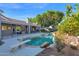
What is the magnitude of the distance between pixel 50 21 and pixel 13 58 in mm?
936

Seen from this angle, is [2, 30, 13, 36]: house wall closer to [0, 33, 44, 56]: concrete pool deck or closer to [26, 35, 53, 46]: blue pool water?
[0, 33, 44, 56]: concrete pool deck

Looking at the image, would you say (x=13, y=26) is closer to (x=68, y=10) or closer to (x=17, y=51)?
(x=17, y=51)

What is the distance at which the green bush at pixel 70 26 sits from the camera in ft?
34.0

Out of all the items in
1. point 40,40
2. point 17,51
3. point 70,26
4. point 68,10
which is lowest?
point 17,51

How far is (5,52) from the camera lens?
10336 mm

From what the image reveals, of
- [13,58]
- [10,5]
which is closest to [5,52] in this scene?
[13,58]

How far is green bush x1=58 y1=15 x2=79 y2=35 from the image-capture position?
34.0ft

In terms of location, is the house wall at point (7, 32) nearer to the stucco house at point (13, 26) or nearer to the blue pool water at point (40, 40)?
the stucco house at point (13, 26)

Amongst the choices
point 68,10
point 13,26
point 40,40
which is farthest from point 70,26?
point 13,26

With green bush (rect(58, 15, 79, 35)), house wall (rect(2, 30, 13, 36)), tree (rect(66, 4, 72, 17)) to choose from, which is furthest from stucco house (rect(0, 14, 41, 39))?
tree (rect(66, 4, 72, 17))

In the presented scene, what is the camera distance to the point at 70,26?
10398mm

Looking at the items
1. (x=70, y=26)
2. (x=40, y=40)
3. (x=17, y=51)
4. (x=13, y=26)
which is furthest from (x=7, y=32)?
(x=70, y=26)

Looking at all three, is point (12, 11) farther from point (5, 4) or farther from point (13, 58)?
point (13, 58)

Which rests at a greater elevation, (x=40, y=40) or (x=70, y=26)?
(x=70, y=26)
